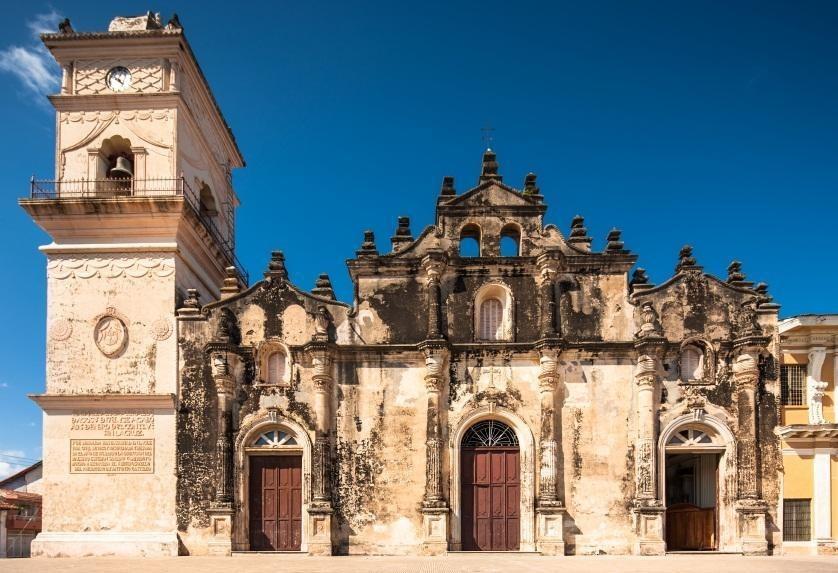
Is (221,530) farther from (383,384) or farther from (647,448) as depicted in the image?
(647,448)

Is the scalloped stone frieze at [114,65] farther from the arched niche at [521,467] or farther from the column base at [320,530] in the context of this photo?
the arched niche at [521,467]

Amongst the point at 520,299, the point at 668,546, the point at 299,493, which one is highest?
the point at 520,299

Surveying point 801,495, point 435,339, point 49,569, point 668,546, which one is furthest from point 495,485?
point 49,569

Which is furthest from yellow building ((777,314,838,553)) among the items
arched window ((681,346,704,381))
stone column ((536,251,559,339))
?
stone column ((536,251,559,339))

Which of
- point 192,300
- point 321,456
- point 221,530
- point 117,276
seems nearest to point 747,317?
point 321,456

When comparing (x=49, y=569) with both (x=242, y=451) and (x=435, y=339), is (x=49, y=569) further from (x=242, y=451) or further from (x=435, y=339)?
(x=435, y=339)

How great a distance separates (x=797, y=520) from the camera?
21.0 metres

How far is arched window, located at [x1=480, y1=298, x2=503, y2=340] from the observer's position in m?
22.4

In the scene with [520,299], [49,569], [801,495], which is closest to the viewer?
[49,569]

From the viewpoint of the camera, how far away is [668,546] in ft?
74.3

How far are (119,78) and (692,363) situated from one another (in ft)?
Result: 63.6

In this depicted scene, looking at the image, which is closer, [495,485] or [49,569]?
[49,569]

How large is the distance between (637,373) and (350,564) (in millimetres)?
9476

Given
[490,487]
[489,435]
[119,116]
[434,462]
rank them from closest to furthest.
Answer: [434,462] < [490,487] < [489,435] < [119,116]
